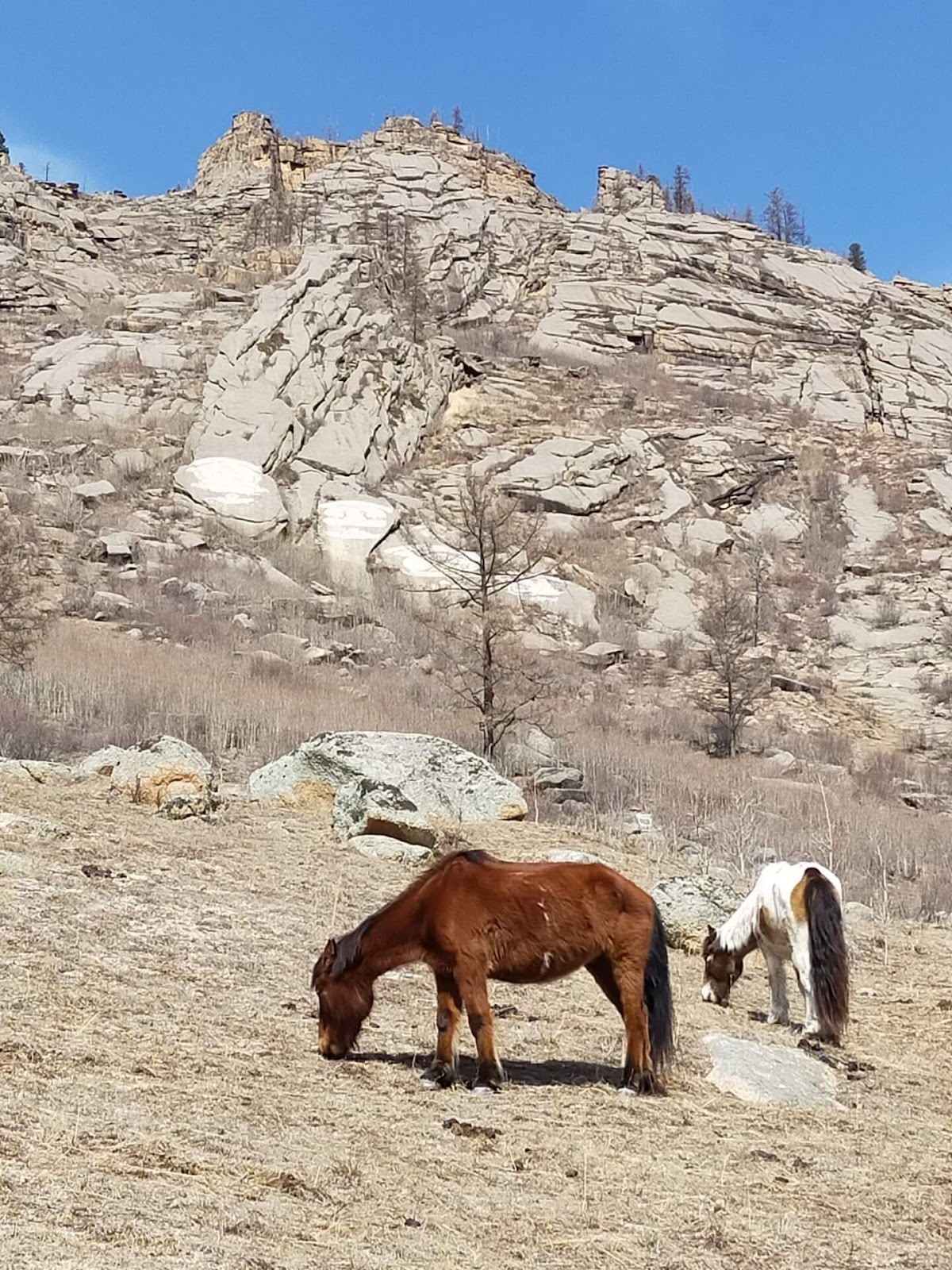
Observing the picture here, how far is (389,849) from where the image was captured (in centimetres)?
1186

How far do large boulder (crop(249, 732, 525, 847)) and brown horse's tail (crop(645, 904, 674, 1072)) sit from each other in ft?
18.9

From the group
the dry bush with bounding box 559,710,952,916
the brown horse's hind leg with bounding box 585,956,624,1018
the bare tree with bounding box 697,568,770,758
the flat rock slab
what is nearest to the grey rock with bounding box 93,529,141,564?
the dry bush with bounding box 559,710,952,916

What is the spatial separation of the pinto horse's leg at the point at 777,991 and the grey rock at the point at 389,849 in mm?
3987

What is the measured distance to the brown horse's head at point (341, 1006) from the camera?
6.53 metres

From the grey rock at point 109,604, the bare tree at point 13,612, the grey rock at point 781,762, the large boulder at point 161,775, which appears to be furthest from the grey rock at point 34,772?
the grey rock at point 781,762

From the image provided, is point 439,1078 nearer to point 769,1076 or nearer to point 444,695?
point 769,1076

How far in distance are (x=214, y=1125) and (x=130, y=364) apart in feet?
125

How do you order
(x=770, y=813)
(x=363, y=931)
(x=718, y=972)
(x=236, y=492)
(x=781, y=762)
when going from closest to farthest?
(x=363, y=931), (x=718, y=972), (x=770, y=813), (x=781, y=762), (x=236, y=492)

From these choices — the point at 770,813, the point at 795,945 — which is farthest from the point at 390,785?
the point at 770,813

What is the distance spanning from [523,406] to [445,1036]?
37379 millimetres

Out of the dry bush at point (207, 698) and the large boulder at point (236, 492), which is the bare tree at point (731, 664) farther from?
the large boulder at point (236, 492)

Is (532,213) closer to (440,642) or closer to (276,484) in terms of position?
(276,484)

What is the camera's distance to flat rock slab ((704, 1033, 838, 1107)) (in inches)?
266

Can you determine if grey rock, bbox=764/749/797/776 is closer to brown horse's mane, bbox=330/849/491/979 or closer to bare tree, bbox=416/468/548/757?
bare tree, bbox=416/468/548/757
